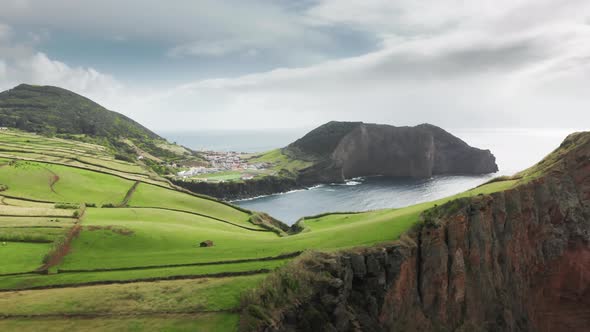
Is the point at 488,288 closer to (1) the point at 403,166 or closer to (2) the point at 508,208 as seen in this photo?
(2) the point at 508,208

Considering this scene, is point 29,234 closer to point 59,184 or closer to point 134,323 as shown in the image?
point 134,323

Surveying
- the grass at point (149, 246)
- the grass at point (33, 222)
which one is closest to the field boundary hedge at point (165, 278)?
the grass at point (149, 246)

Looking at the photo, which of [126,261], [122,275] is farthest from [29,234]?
[122,275]

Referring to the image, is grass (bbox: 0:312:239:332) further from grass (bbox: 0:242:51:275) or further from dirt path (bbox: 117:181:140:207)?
dirt path (bbox: 117:181:140:207)

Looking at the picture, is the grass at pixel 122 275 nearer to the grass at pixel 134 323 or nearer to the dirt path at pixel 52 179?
the grass at pixel 134 323

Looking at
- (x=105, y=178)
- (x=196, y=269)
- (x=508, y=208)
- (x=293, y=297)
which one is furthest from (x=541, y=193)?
(x=105, y=178)
